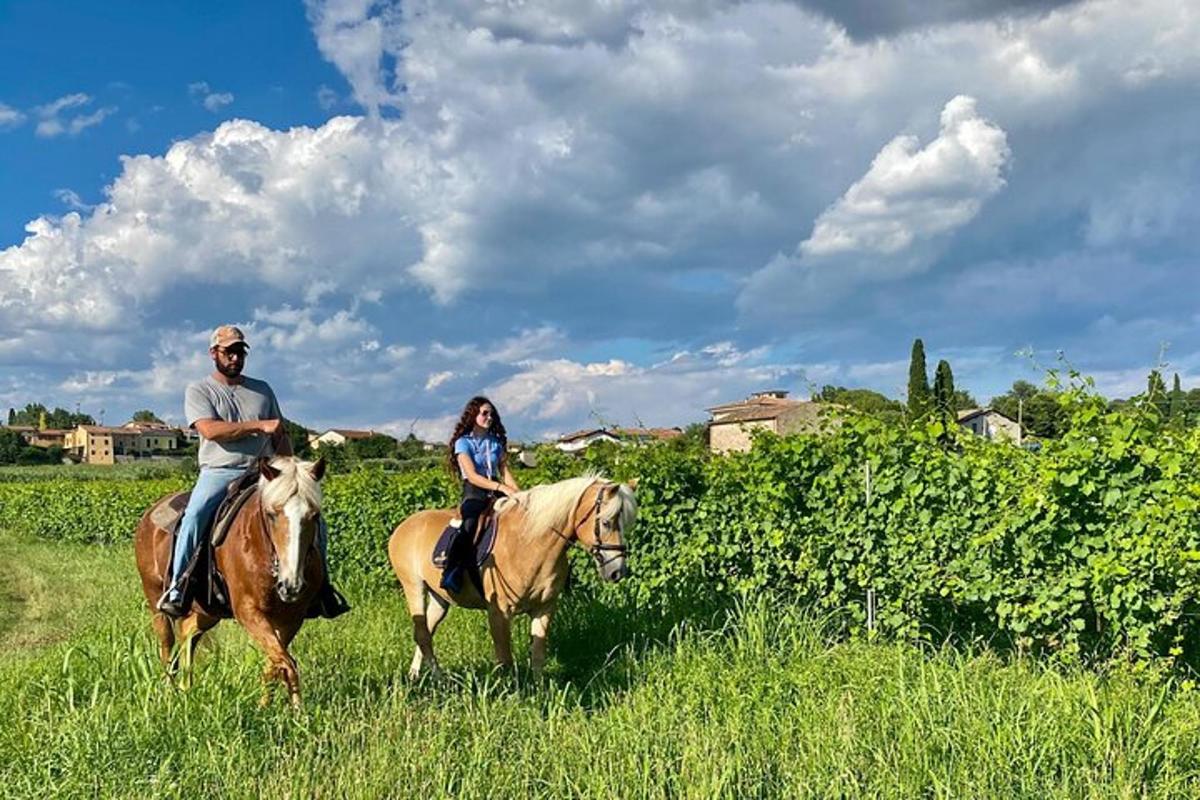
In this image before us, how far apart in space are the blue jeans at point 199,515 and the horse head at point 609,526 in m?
2.01

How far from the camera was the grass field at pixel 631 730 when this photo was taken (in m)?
4.34

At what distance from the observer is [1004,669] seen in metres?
6.29

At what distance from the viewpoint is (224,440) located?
245 inches

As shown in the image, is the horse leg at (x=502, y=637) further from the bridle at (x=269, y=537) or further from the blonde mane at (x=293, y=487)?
the blonde mane at (x=293, y=487)

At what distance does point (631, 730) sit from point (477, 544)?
2.71m

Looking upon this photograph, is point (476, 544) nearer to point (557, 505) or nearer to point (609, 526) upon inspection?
point (557, 505)

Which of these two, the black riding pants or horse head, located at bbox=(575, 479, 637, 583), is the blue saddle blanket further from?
horse head, located at bbox=(575, 479, 637, 583)

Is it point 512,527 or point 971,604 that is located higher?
point 512,527

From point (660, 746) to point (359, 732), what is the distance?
1.70 m

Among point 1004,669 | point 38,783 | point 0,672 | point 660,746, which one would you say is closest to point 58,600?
point 0,672

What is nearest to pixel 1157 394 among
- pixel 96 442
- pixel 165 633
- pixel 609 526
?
pixel 609 526

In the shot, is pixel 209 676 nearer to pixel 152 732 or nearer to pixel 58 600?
pixel 152 732

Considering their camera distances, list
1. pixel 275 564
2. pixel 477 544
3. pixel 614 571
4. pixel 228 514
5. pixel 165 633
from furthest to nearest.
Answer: pixel 477 544 < pixel 165 633 < pixel 614 571 < pixel 228 514 < pixel 275 564

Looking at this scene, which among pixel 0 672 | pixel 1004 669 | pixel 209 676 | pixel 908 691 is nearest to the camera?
pixel 209 676
